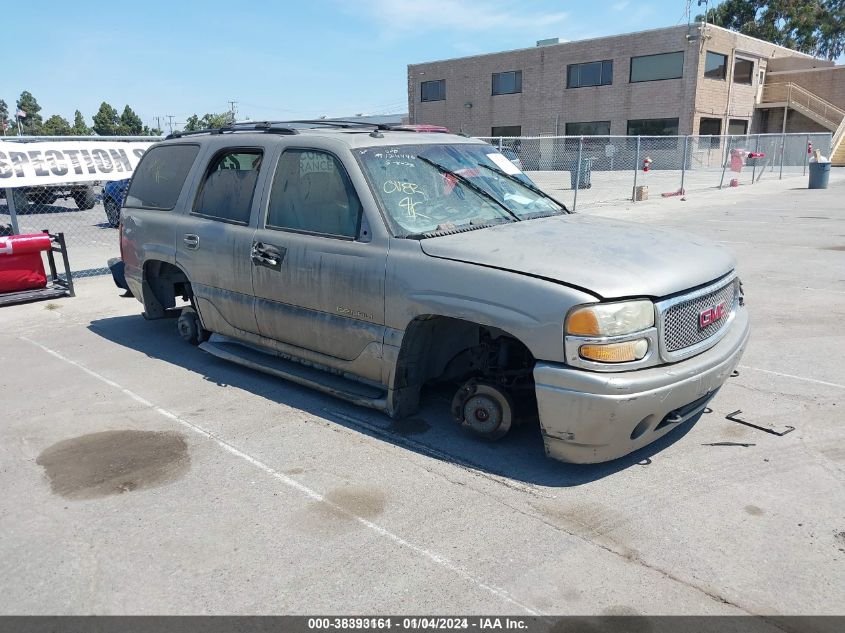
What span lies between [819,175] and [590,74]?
64.9 feet

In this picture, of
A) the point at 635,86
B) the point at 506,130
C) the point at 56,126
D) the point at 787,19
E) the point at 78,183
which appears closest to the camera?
the point at 78,183

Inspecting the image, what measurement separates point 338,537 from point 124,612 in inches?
37.8

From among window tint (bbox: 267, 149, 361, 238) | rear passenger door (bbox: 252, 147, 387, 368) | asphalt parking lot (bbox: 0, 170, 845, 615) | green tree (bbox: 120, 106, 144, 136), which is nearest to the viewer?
asphalt parking lot (bbox: 0, 170, 845, 615)

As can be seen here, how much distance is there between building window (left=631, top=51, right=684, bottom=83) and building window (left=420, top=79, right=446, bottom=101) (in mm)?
Result: 14054

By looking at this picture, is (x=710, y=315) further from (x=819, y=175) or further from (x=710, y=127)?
(x=710, y=127)

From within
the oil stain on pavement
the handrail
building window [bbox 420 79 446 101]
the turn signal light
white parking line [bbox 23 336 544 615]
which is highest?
building window [bbox 420 79 446 101]

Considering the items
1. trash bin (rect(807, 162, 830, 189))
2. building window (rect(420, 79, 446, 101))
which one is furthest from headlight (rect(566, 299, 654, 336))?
building window (rect(420, 79, 446, 101))

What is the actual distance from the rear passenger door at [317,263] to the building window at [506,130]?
1647 inches

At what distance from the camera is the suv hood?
3477 mm

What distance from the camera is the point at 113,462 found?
410 cm

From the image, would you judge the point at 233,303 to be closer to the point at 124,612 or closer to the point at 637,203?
the point at 124,612

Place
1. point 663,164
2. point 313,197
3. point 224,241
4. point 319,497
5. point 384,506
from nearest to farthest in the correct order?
1. point 384,506
2. point 319,497
3. point 313,197
4. point 224,241
5. point 663,164

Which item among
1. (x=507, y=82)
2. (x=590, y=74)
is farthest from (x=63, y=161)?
(x=507, y=82)

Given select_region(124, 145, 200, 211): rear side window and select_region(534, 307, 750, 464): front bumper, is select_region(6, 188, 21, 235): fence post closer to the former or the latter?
select_region(124, 145, 200, 211): rear side window
